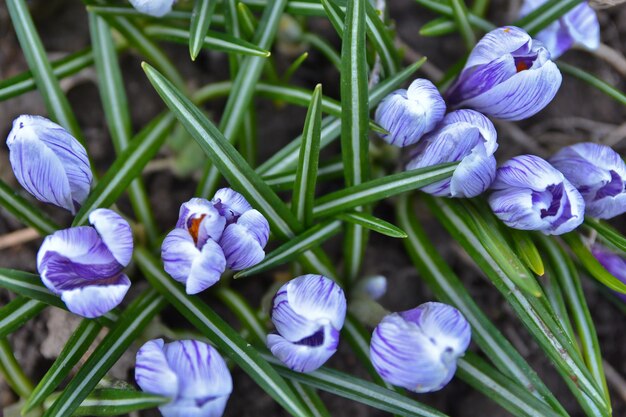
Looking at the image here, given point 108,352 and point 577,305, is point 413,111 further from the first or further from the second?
point 108,352

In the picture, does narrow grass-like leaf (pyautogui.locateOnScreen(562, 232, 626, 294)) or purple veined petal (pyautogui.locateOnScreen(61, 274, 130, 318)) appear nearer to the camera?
purple veined petal (pyautogui.locateOnScreen(61, 274, 130, 318))

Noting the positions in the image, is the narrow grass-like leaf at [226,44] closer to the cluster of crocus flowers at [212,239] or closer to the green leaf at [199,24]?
the green leaf at [199,24]

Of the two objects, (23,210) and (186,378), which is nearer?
(186,378)

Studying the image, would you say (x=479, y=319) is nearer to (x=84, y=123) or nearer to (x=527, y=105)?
(x=527, y=105)

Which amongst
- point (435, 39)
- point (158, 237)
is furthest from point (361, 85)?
point (435, 39)

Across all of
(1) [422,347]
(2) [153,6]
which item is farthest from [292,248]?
(2) [153,6]

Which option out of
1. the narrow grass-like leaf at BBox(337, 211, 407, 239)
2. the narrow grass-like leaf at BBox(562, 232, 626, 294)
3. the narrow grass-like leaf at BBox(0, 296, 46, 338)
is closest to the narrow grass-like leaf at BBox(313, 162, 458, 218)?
the narrow grass-like leaf at BBox(337, 211, 407, 239)

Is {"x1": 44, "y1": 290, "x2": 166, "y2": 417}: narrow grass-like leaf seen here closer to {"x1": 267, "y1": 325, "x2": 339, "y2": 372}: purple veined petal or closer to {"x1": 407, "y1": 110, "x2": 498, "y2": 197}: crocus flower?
{"x1": 267, "y1": 325, "x2": 339, "y2": 372}: purple veined petal
